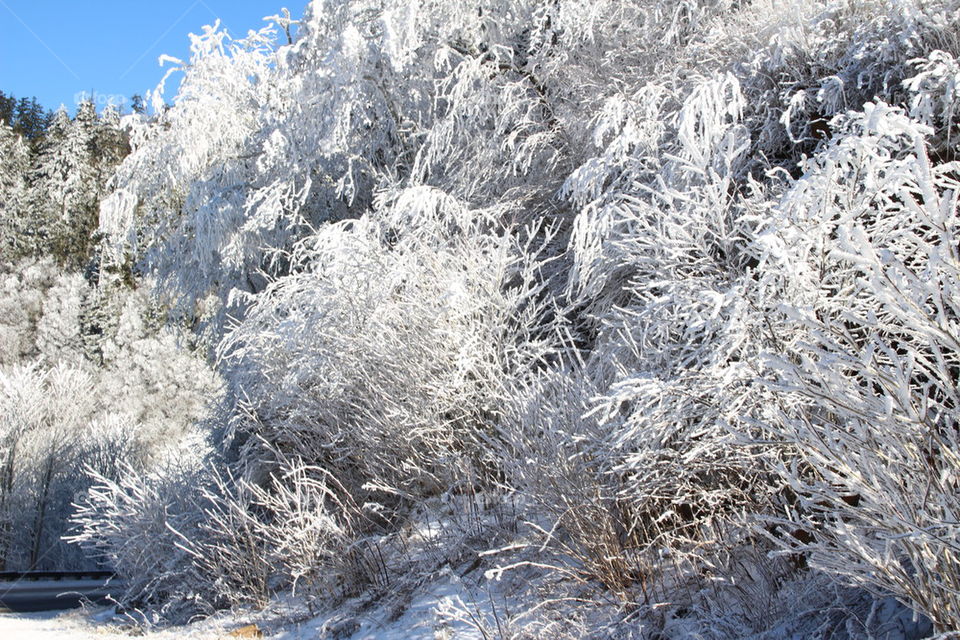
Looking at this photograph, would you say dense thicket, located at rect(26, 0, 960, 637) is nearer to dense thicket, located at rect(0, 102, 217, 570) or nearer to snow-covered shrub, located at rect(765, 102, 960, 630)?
snow-covered shrub, located at rect(765, 102, 960, 630)

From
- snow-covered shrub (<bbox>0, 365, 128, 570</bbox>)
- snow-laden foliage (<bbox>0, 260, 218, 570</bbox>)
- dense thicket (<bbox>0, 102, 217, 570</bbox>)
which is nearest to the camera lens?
snow-covered shrub (<bbox>0, 365, 128, 570</bbox>)

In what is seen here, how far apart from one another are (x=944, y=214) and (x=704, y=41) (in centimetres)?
647

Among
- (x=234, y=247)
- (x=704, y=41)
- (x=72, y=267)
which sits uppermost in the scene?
(x=72, y=267)

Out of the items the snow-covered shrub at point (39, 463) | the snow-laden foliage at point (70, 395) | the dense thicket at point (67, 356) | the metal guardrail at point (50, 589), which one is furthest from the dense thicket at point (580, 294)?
the snow-covered shrub at point (39, 463)

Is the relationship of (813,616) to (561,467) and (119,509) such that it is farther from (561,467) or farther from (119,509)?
(119,509)

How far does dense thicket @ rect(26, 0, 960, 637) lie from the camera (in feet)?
7.86

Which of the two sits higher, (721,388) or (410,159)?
(410,159)

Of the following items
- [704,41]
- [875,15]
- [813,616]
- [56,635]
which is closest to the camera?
[813,616]

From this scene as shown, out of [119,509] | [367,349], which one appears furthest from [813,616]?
[119,509]

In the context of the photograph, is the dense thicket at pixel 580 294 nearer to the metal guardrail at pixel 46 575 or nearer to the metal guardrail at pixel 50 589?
the metal guardrail at pixel 50 589

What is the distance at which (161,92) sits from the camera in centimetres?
1170

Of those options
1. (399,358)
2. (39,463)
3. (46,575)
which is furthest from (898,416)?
(39,463)

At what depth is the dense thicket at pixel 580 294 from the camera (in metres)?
2.40

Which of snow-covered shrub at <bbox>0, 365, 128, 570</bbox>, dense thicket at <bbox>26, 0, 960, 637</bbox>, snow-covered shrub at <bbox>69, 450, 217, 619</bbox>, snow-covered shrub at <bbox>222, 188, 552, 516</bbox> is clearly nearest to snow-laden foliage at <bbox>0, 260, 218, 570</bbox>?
snow-covered shrub at <bbox>0, 365, 128, 570</bbox>
